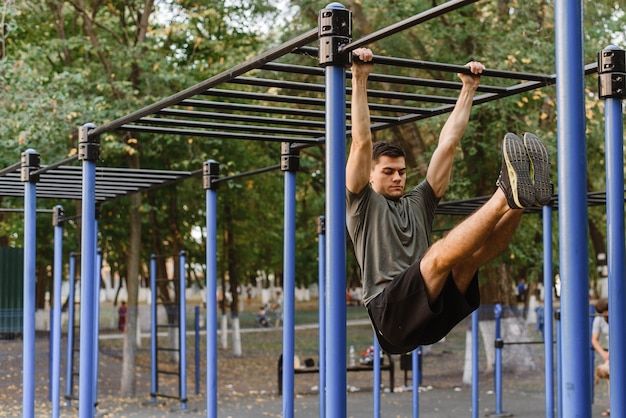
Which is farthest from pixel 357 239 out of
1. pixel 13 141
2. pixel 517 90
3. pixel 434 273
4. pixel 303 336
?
pixel 303 336

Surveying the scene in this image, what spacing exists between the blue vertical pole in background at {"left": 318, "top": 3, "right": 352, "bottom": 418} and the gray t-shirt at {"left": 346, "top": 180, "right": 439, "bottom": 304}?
440 millimetres

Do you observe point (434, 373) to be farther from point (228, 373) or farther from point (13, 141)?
point (13, 141)

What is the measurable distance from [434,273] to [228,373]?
1459cm

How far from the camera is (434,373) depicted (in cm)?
1784

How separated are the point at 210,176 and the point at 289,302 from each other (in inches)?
71.8

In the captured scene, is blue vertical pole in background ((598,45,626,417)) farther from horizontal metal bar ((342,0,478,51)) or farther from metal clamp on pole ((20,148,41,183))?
metal clamp on pole ((20,148,41,183))

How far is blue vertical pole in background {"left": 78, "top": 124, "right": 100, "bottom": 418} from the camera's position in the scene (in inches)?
234

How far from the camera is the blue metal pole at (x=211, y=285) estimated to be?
24.4 ft

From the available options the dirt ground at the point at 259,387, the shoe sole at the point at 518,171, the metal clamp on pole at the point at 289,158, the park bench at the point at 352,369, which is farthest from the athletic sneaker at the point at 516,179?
the park bench at the point at 352,369

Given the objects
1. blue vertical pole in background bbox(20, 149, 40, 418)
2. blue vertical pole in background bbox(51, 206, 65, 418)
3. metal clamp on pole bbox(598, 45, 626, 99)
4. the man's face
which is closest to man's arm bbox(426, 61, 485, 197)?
the man's face

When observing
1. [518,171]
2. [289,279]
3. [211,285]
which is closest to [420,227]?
[518,171]

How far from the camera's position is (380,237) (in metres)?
4.50

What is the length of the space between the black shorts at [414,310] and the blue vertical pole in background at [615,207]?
0.60 metres

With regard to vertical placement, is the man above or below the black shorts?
above
